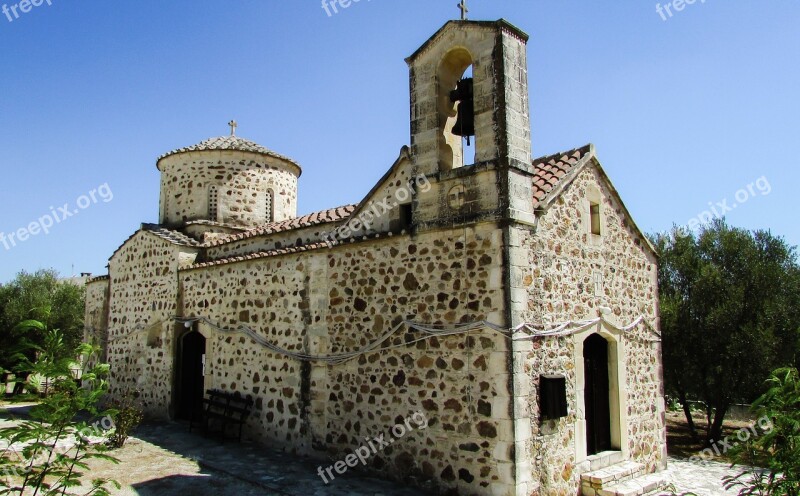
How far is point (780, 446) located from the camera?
4062mm

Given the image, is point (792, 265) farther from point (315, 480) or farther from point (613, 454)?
point (315, 480)

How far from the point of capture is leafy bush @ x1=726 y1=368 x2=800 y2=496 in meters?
3.85

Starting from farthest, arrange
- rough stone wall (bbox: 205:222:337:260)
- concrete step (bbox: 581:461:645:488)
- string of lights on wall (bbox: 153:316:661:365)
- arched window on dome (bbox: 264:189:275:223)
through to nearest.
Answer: arched window on dome (bbox: 264:189:275:223), rough stone wall (bbox: 205:222:337:260), concrete step (bbox: 581:461:645:488), string of lights on wall (bbox: 153:316:661:365)

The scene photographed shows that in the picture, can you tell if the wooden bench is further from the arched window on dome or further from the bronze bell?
the bronze bell

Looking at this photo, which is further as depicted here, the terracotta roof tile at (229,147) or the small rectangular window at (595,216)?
the terracotta roof tile at (229,147)

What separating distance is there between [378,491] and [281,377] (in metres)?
3.20

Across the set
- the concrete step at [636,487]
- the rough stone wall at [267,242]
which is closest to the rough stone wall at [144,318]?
the rough stone wall at [267,242]

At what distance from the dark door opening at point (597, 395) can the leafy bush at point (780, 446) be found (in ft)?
13.6

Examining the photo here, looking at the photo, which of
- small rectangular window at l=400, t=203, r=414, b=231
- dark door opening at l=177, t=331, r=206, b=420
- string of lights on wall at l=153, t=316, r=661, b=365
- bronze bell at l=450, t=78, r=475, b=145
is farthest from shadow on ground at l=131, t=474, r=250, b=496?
bronze bell at l=450, t=78, r=475, b=145

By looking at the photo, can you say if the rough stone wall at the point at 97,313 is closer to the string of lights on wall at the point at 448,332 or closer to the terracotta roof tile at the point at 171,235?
the terracotta roof tile at the point at 171,235

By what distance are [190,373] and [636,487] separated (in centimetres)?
935

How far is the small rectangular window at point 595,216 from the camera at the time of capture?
8961 millimetres

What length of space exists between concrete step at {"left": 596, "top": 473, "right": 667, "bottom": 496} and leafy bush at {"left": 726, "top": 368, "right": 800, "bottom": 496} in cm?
336

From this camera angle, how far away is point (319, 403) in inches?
362
